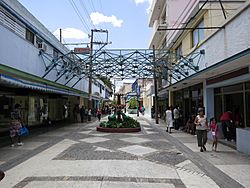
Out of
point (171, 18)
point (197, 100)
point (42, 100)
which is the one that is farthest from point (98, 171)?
point (171, 18)

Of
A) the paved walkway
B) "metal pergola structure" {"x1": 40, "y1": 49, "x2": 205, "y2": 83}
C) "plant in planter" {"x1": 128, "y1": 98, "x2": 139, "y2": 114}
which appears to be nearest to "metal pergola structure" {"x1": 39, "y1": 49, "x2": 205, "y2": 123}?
"metal pergola structure" {"x1": 40, "y1": 49, "x2": 205, "y2": 83}

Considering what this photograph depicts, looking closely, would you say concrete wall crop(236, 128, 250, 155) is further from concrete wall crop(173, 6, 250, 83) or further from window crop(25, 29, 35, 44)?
window crop(25, 29, 35, 44)

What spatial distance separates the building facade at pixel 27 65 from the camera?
10945 mm

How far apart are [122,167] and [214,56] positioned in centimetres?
752

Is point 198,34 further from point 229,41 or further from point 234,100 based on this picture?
point 234,100

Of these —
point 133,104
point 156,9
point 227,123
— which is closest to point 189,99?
point 227,123

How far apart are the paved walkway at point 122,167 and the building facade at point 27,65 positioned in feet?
9.29

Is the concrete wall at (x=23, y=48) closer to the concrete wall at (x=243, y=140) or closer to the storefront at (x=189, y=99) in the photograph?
the storefront at (x=189, y=99)

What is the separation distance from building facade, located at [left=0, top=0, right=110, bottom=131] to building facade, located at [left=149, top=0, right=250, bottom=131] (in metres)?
7.31

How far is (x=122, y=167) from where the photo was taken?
7.00 meters

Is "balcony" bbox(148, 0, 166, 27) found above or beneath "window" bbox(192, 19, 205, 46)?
above

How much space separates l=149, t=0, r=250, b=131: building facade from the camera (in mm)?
9195

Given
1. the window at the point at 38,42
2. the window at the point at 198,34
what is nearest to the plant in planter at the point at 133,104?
the window at the point at 198,34

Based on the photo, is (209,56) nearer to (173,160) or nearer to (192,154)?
(192,154)
